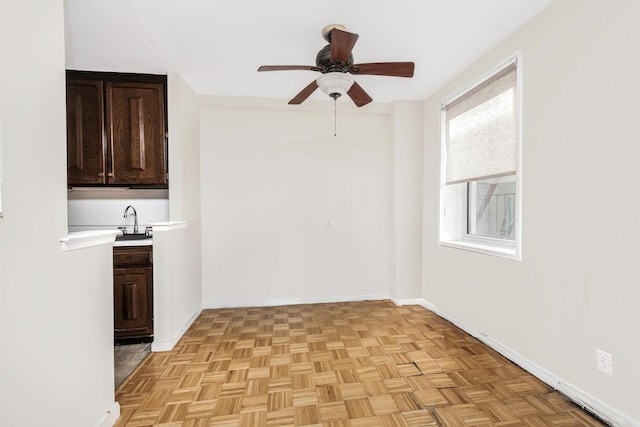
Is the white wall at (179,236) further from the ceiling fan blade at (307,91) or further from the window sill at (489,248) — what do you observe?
the window sill at (489,248)

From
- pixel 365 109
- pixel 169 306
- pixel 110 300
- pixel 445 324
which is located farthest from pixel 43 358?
pixel 365 109

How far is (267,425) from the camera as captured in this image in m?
1.59

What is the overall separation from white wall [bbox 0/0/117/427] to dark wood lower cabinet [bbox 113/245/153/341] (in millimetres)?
1130

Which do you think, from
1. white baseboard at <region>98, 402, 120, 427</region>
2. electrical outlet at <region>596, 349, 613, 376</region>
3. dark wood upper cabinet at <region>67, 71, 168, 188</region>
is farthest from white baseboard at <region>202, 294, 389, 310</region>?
electrical outlet at <region>596, 349, 613, 376</region>

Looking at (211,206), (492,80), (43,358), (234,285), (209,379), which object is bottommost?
(209,379)

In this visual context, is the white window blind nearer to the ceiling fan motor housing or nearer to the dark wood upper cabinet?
the ceiling fan motor housing

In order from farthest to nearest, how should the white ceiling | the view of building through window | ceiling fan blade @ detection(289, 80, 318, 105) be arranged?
the view of building through window
ceiling fan blade @ detection(289, 80, 318, 105)
the white ceiling

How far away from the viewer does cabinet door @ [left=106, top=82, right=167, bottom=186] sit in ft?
8.79

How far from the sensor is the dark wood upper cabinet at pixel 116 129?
264cm

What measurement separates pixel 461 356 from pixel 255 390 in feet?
5.09

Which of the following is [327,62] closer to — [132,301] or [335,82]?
[335,82]

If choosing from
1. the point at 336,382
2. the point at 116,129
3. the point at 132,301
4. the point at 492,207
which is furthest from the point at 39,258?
the point at 492,207

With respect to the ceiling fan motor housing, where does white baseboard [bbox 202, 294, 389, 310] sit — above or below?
below

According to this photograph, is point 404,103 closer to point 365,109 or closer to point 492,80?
point 365,109
